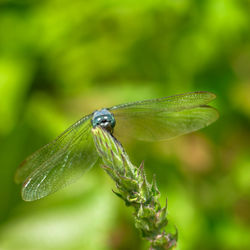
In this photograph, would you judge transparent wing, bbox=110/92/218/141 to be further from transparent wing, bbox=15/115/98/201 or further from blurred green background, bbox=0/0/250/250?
blurred green background, bbox=0/0/250/250

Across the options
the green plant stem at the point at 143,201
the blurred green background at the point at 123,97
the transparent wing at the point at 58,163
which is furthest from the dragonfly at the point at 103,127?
the blurred green background at the point at 123,97

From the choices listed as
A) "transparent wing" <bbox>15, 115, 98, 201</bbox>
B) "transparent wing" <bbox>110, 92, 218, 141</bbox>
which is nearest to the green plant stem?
"transparent wing" <bbox>15, 115, 98, 201</bbox>

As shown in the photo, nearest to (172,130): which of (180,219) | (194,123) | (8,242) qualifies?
(194,123)

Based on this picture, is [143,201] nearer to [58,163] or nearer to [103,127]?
[103,127]

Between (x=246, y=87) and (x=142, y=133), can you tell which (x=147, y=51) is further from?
(x=142, y=133)

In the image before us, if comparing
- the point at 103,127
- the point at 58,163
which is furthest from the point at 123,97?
the point at 103,127

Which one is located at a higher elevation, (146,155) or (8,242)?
(146,155)
